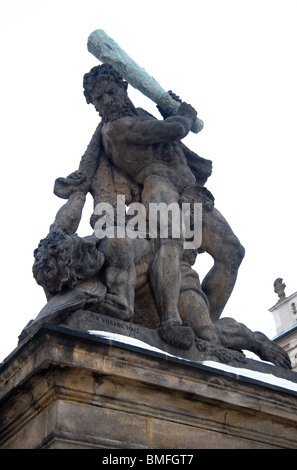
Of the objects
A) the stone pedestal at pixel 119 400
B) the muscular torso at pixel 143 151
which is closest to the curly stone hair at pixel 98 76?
the muscular torso at pixel 143 151

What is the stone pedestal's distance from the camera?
385cm

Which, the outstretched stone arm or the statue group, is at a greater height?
the outstretched stone arm

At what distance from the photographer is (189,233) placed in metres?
6.40

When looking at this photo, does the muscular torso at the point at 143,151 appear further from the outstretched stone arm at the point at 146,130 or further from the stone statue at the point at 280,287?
the stone statue at the point at 280,287

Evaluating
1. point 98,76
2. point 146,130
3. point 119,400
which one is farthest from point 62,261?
point 98,76

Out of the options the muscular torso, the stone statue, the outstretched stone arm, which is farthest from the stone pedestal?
the stone statue

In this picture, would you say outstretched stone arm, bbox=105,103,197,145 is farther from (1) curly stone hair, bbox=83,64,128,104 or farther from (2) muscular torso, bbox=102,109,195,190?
(1) curly stone hair, bbox=83,64,128,104

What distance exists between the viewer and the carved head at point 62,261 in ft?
16.1

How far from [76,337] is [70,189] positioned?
9.13 ft

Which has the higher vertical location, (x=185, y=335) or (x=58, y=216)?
(x=58, y=216)
